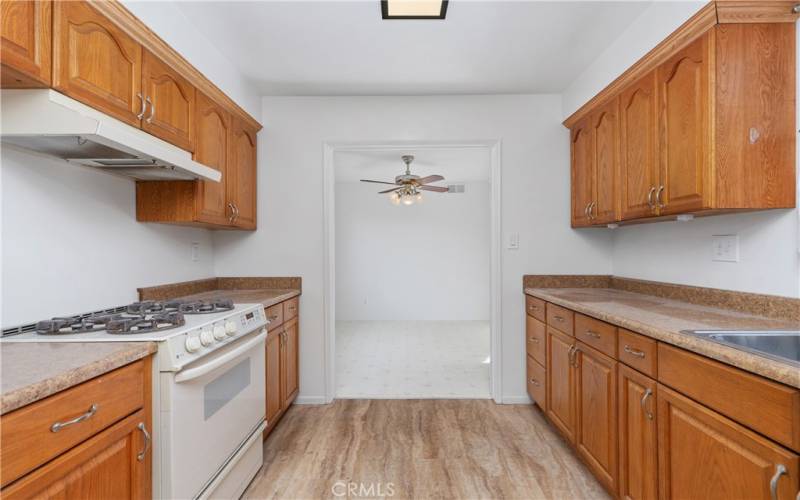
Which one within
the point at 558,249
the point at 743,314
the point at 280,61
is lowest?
the point at 743,314

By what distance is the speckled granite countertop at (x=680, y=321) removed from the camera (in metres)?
0.95

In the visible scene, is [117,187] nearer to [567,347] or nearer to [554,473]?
[567,347]

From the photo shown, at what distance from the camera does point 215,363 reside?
1462 millimetres

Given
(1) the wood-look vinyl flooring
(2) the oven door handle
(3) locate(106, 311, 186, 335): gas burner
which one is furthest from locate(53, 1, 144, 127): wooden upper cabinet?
(1) the wood-look vinyl flooring

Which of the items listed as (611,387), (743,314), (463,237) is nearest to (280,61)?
(611,387)

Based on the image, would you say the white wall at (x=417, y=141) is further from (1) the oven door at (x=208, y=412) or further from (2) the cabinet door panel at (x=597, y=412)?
(1) the oven door at (x=208, y=412)

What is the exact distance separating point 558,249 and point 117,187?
292 centimetres

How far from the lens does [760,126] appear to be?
147cm

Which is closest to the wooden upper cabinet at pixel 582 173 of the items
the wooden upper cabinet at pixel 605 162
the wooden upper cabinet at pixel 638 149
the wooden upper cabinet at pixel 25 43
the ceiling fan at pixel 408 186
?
the wooden upper cabinet at pixel 605 162

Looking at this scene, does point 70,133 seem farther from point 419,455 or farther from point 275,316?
point 419,455

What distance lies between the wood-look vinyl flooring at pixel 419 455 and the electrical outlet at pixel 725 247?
1.29m

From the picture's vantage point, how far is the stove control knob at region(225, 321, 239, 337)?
1.62m

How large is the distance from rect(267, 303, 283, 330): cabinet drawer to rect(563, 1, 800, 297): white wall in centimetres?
242

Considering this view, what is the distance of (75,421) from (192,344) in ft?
1.44
